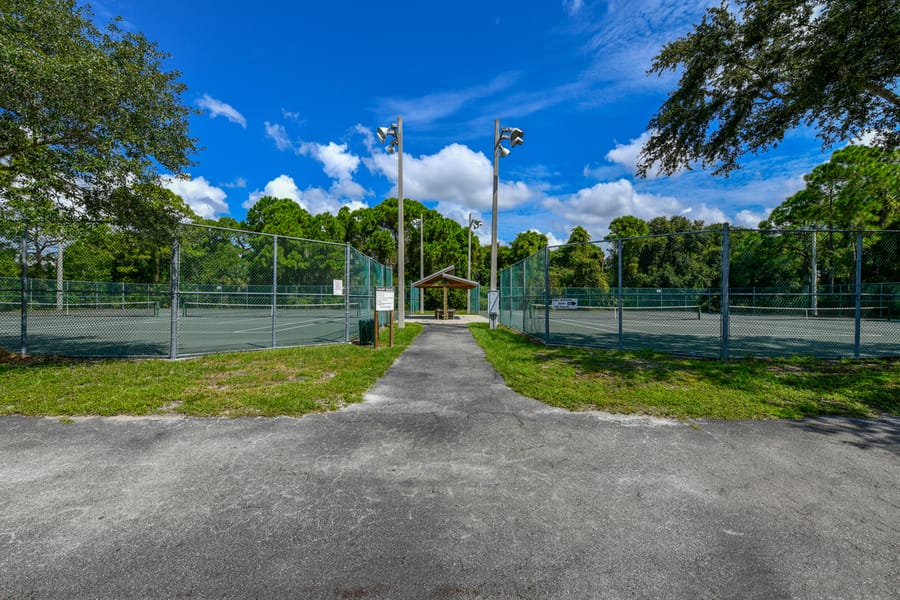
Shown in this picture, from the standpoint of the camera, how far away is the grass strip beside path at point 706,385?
501 cm

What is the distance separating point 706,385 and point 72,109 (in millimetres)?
11100

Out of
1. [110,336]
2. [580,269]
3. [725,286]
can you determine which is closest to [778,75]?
[725,286]

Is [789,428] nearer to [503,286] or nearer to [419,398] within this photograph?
[419,398]

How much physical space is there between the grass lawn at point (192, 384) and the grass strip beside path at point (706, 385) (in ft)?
10.3

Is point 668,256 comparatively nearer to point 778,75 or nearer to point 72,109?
point 778,75

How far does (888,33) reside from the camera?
6.54 meters

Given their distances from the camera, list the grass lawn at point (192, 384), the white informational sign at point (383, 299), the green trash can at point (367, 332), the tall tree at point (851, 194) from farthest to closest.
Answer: the tall tree at point (851, 194) → the green trash can at point (367, 332) → the white informational sign at point (383, 299) → the grass lawn at point (192, 384)

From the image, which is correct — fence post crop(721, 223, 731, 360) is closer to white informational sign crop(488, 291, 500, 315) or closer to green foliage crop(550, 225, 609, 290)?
white informational sign crop(488, 291, 500, 315)

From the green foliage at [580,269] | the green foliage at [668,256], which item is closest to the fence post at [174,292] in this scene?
the green foliage at [668,256]

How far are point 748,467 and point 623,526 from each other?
1.73 m

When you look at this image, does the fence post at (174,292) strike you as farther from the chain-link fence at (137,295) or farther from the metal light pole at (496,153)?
the metal light pole at (496,153)

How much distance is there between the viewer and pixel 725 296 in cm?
793

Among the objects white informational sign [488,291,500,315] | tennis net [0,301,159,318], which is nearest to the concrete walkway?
tennis net [0,301,159,318]

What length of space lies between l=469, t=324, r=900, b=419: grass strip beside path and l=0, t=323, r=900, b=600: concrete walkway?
0.55 meters
